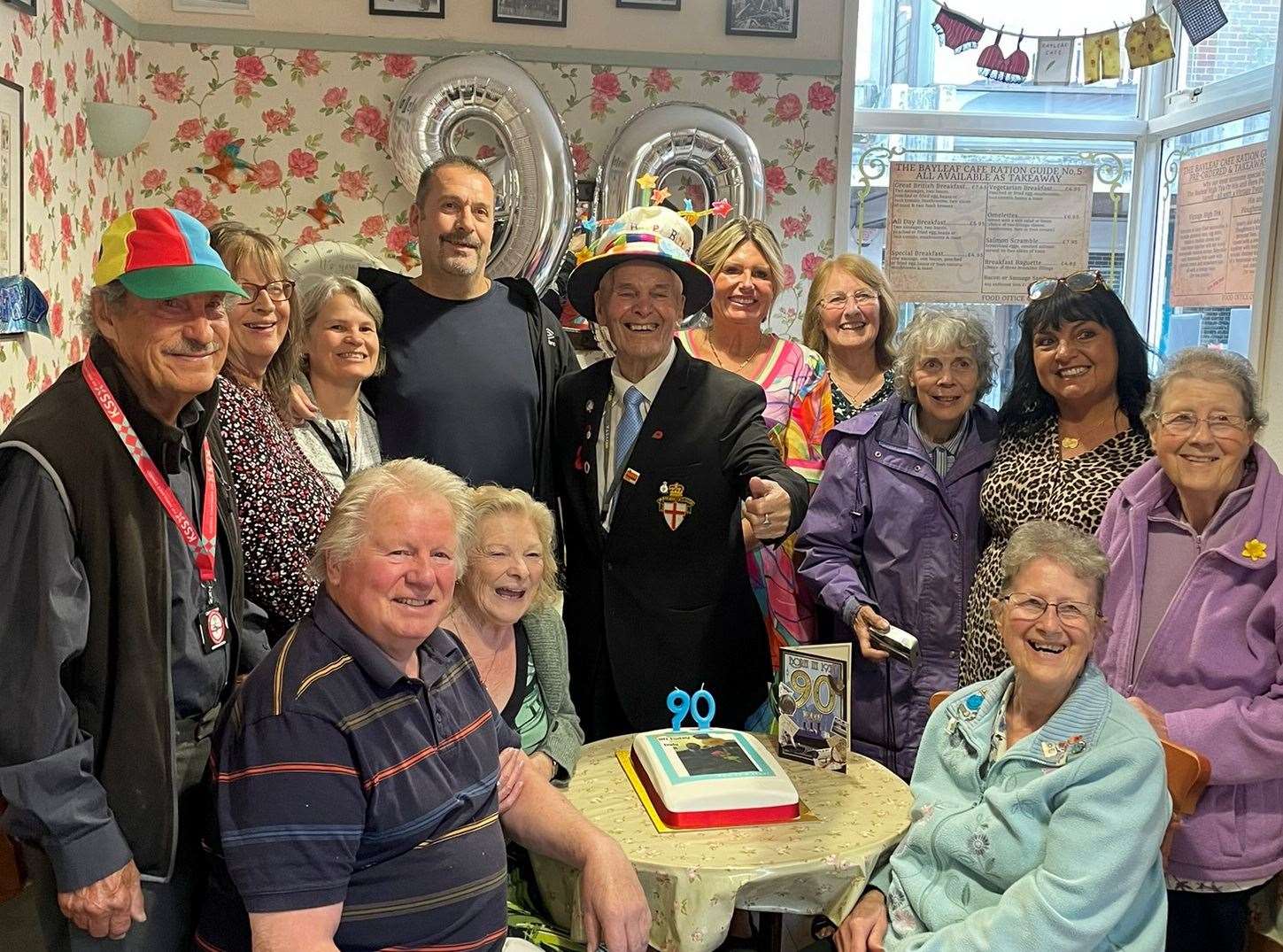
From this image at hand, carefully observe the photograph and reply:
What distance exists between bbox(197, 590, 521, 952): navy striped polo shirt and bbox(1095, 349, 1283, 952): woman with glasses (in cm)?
129

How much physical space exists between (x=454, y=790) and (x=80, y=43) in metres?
2.78

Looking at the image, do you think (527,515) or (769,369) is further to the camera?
(769,369)

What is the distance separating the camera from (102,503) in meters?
1.50

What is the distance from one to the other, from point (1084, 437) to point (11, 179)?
8.55ft

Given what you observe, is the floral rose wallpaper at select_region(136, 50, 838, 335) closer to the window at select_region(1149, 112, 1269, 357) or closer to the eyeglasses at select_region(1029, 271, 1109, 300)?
the window at select_region(1149, 112, 1269, 357)

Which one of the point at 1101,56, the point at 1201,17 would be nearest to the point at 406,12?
the point at 1101,56

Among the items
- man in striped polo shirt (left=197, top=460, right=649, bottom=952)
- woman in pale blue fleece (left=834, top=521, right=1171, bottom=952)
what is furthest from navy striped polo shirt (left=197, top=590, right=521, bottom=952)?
woman in pale blue fleece (left=834, top=521, right=1171, bottom=952)

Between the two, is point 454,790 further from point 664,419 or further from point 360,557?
point 664,419

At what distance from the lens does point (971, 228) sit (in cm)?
447

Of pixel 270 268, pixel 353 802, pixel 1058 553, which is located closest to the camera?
pixel 353 802

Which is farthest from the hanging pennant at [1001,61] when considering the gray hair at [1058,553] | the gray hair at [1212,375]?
the gray hair at [1058,553]

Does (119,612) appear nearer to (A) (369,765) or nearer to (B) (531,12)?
(A) (369,765)

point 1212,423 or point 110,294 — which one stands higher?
point 110,294

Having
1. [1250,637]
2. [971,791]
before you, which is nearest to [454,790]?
[971,791]
